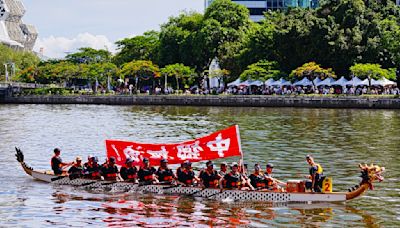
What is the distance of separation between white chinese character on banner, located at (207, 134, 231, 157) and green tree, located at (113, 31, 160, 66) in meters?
117

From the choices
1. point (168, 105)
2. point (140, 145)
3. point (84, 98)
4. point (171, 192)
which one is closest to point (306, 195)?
point (171, 192)

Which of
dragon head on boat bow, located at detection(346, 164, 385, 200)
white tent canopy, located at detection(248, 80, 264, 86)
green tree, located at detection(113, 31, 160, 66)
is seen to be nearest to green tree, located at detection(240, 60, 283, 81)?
white tent canopy, located at detection(248, 80, 264, 86)

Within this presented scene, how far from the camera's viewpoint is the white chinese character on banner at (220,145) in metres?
31.7

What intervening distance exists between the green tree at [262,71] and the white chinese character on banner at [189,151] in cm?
7937

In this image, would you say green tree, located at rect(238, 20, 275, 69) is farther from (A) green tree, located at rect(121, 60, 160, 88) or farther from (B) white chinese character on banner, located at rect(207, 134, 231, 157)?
(B) white chinese character on banner, located at rect(207, 134, 231, 157)

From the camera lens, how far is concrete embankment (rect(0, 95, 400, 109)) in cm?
9369

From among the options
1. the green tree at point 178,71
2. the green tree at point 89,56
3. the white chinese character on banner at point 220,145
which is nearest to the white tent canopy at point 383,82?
the green tree at point 178,71

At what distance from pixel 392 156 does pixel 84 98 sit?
87.3m

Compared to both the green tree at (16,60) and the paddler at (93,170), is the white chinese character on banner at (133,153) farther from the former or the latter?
the green tree at (16,60)

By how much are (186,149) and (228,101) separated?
75.8 meters

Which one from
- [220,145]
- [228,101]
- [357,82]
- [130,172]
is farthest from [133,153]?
[228,101]

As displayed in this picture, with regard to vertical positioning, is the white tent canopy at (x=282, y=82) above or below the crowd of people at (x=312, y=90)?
above

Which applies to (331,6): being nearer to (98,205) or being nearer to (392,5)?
(392,5)

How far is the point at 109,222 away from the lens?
28.0 m
